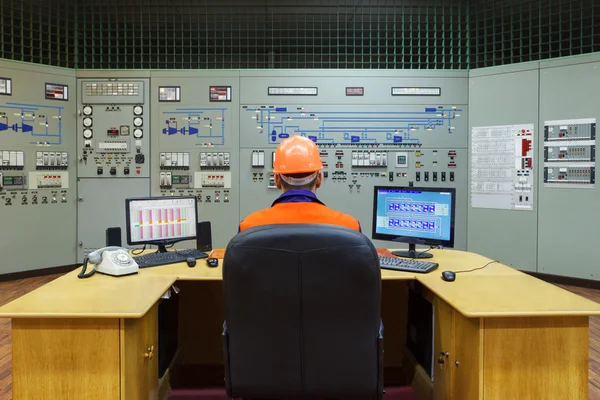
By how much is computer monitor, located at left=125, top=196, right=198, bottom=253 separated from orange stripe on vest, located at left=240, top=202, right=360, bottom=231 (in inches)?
41.3

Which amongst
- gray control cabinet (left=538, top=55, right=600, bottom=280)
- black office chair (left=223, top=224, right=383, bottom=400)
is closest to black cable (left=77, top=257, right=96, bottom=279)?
black office chair (left=223, top=224, right=383, bottom=400)

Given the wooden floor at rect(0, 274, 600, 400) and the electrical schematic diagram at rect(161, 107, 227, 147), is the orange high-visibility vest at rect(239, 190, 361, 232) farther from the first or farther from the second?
the electrical schematic diagram at rect(161, 107, 227, 147)

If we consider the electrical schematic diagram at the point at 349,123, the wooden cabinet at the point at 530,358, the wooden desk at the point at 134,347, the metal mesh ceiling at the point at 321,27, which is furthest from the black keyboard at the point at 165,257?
the metal mesh ceiling at the point at 321,27

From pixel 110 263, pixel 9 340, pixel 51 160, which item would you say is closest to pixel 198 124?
pixel 51 160

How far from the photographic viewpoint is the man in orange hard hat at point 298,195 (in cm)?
148

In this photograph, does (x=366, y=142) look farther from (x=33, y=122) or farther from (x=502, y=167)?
(x=33, y=122)

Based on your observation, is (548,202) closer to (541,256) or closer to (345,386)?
(541,256)

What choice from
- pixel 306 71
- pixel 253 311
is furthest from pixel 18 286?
pixel 253 311

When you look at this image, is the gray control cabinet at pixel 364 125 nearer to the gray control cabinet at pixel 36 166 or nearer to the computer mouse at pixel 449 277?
the gray control cabinet at pixel 36 166

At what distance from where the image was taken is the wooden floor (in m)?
2.11

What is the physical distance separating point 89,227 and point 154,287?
3.32 metres

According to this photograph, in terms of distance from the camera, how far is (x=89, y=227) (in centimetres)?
445

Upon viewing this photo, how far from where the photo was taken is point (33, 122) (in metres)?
4.23

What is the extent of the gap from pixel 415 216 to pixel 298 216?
971 millimetres
